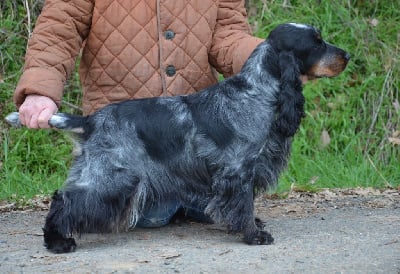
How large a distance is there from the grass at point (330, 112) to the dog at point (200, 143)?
1.72 metres

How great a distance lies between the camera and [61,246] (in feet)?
13.3

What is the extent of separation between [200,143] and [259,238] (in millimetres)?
555

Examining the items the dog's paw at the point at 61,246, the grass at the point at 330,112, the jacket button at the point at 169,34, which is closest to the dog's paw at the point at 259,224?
the dog's paw at the point at 61,246

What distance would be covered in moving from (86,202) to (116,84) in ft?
3.25

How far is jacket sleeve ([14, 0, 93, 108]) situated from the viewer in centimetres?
437

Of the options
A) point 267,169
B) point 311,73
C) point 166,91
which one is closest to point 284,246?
point 267,169

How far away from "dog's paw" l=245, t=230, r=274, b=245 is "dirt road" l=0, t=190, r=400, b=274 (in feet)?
0.15

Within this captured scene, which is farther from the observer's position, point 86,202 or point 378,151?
point 378,151

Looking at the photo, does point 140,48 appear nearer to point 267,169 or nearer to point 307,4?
point 267,169

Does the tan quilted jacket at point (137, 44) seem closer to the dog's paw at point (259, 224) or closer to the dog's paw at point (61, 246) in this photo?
the dog's paw at point (259, 224)

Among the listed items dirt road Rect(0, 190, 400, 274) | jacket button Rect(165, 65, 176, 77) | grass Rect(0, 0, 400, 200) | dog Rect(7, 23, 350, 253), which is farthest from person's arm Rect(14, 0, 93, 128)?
grass Rect(0, 0, 400, 200)

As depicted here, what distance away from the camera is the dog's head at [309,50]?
418 cm

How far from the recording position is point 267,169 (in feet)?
14.0

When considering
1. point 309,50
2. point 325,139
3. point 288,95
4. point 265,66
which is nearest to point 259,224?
point 288,95
